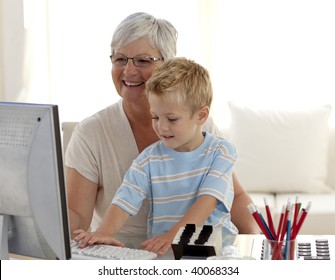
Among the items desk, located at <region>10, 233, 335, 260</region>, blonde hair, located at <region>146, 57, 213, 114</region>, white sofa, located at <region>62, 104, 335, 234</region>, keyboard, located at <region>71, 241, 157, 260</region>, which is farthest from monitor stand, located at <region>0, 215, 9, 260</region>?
white sofa, located at <region>62, 104, 335, 234</region>

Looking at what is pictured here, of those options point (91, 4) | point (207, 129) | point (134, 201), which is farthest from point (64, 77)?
point (134, 201)

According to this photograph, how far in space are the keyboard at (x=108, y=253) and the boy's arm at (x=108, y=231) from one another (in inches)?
1.2

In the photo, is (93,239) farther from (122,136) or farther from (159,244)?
(122,136)

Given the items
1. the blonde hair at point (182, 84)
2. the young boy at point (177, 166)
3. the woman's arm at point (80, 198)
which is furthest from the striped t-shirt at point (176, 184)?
the woman's arm at point (80, 198)

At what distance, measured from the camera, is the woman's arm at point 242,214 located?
7.64ft

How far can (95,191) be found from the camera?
2428 millimetres

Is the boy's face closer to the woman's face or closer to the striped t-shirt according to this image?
the striped t-shirt

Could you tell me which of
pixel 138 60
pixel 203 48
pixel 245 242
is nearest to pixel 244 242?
pixel 245 242

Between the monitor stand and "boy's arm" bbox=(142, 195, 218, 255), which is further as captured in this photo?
"boy's arm" bbox=(142, 195, 218, 255)

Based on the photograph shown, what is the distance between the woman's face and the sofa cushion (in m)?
1.90

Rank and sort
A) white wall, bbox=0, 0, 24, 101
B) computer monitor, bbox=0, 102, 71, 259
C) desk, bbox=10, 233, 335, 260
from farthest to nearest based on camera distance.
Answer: white wall, bbox=0, 0, 24, 101 → desk, bbox=10, 233, 335, 260 → computer monitor, bbox=0, 102, 71, 259

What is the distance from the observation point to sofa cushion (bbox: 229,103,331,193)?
4215mm

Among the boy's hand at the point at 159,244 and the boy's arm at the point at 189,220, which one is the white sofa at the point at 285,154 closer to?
the boy's arm at the point at 189,220

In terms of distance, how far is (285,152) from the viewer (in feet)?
13.8
